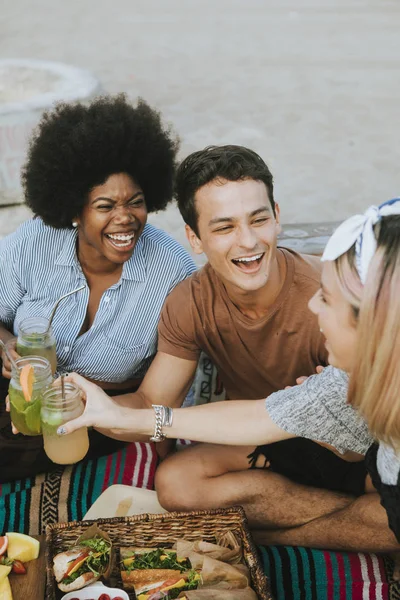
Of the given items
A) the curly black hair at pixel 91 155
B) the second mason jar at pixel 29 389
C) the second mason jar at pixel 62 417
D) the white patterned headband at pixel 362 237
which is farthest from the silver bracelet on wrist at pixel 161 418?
the curly black hair at pixel 91 155

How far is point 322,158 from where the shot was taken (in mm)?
7941

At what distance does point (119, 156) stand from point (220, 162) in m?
0.55

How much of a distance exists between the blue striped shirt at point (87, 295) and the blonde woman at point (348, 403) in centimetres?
53

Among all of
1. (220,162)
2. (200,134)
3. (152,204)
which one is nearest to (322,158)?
(200,134)

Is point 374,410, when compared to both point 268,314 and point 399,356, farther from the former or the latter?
point 268,314

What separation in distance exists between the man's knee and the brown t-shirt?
0.41 m

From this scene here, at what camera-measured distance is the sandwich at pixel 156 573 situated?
2.39 meters

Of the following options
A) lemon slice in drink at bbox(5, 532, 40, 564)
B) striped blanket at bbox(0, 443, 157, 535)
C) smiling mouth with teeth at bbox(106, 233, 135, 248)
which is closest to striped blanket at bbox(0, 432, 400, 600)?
striped blanket at bbox(0, 443, 157, 535)

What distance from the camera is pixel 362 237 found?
202 centimetres

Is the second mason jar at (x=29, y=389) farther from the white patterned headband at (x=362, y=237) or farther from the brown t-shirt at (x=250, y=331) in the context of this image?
the white patterned headband at (x=362, y=237)

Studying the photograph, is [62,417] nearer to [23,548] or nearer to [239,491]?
[23,548]

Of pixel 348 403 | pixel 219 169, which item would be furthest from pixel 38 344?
pixel 348 403

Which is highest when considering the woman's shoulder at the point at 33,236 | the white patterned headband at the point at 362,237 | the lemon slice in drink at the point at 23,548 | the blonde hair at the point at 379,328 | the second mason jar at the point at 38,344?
the white patterned headband at the point at 362,237

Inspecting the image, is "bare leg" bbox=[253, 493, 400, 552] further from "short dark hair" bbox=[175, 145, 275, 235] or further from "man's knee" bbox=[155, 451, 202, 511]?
"short dark hair" bbox=[175, 145, 275, 235]
